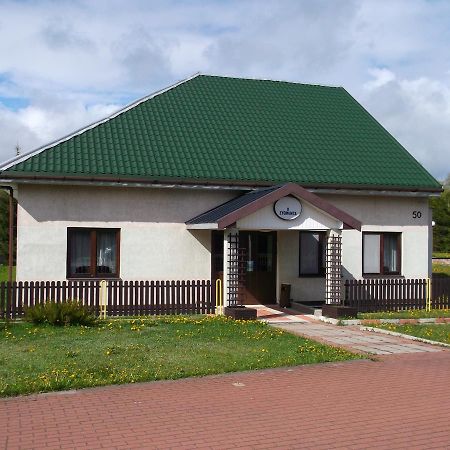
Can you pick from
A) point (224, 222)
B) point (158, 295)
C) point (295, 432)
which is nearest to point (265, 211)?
point (224, 222)

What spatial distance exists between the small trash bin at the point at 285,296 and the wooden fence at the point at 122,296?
2.75 m

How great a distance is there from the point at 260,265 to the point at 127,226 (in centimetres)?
437

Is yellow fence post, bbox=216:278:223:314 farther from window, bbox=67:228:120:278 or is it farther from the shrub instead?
the shrub

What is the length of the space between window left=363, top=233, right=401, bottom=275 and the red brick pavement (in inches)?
423

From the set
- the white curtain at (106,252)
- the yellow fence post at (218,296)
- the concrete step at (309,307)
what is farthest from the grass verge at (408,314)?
the white curtain at (106,252)

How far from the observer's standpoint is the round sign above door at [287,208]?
1742 centimetres

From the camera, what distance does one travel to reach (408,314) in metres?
18.4

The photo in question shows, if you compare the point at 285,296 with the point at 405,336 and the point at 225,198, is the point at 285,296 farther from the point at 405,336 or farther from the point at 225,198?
the point at 405,336

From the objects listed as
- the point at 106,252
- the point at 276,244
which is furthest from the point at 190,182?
the point at 276,244

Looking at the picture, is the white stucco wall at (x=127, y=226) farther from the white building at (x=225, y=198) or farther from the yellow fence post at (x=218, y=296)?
the yellow fence post at (x=218, y=296)

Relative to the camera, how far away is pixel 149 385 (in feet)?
31.6

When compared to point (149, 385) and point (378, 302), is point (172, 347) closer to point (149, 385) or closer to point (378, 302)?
point (149, 385)

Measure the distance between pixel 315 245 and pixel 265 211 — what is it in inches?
159

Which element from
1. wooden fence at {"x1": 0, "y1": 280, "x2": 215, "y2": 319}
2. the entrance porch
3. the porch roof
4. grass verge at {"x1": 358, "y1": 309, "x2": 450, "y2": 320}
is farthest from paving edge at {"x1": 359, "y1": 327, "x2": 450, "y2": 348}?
wooden fence at {"x1": 0, "y1": 280, "x2": 215, "y2": 319}
